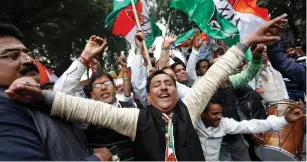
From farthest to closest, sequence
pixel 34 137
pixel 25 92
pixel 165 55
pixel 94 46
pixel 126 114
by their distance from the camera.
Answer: pixel 165 55 → pixel 94 46 → pixel 126 114 → pixel 25 92 → pixel 34 137

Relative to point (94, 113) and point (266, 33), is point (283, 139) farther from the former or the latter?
point (94, 113)

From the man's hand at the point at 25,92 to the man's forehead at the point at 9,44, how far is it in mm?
248

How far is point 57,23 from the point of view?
20328 millimetres

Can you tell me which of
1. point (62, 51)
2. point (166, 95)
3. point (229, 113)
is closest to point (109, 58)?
point (62, 51)

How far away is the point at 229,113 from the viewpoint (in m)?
4.52

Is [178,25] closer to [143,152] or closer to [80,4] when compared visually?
[80,4]

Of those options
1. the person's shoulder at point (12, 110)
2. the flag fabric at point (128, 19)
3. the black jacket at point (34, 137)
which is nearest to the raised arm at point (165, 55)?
the flag fabric at point (128, 19)

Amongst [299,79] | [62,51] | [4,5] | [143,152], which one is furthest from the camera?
[62,51]

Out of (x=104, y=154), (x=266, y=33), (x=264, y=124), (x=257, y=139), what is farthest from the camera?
(x=257, y=139)

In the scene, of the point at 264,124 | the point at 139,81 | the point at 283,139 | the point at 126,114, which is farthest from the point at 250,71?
the point at 126,114

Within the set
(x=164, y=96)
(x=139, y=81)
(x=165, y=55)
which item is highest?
(x=165, y=55)

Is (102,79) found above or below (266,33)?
below

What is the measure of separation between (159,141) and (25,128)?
3.13 feet

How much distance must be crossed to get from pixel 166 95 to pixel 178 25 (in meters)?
27.8
